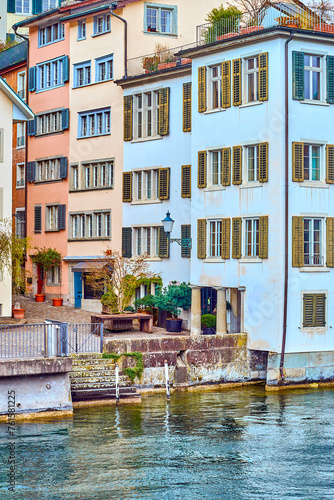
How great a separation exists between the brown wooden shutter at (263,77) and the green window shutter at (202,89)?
10.0 ft

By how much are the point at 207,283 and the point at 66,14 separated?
1807cm

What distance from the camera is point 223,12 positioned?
1410 inches

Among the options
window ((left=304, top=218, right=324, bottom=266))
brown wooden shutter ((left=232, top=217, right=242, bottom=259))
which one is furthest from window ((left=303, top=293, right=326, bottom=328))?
brown wooden shutter ((left=232, top=217, right=242, bottom=259))

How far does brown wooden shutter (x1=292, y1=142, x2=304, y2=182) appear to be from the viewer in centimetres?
3192

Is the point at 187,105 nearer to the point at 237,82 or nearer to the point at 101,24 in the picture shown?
the point at 237,82

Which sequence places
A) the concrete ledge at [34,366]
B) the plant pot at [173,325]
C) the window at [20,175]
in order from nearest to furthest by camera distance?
the concrete ledge at [34,366], the plant pot at [173,325], the window at [20,175]

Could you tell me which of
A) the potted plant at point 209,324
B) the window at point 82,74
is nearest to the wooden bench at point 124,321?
the potted plant at point 209,324

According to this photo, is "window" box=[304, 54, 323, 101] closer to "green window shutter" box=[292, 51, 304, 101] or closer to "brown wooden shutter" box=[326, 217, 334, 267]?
"green window shutter" box=[292, 51, 304, 101]

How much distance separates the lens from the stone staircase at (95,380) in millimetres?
28261

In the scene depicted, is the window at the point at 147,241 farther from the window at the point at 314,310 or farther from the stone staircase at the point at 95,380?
the stone staircase at the point at 95,380

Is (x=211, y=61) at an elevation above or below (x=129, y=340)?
above

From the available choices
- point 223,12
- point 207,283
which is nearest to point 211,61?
point 223,12

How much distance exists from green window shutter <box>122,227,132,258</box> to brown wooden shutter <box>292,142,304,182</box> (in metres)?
11.3

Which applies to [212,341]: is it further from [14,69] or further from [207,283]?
[14,69]
